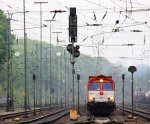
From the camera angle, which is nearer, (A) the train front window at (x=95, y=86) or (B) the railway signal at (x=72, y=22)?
(B) the railway signal at (x=72, y=22)

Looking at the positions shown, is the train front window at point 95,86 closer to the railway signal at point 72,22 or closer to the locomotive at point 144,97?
the railway signal at point 72,22

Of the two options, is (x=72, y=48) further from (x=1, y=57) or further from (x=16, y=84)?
(x=16, y=84)

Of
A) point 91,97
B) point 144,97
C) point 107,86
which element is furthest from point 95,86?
point 144,97

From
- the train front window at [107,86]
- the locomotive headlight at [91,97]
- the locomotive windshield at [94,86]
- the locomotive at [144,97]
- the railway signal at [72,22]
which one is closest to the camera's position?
the railway signal at [72,22]

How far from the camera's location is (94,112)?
4447 centimetres

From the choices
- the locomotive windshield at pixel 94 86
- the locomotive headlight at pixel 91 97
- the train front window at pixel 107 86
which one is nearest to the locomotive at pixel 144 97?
the train front window at pixel 107 86

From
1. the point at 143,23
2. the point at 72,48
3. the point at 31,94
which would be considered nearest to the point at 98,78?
the point at 143,23

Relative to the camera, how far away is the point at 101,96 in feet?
145

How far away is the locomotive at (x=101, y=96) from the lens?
43.3m

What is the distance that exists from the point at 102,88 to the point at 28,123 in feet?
50.3

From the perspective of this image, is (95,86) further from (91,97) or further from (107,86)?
(91,97)

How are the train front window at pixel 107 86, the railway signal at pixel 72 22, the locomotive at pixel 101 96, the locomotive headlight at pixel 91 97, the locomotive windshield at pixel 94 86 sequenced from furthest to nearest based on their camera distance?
the locomotive windshield at pixel 94 86, the train front window at pixel 107 86, the locomotive headlight at pixel 91 97, the locomotive at pixel 101 96, the railway signal at pixel 72 22

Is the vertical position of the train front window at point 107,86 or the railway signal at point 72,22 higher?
the railway signal at point 72,22

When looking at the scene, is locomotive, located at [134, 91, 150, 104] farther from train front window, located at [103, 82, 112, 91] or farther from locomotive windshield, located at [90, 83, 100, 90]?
locomotive windshield, located at [90, 83, 100, 90]
